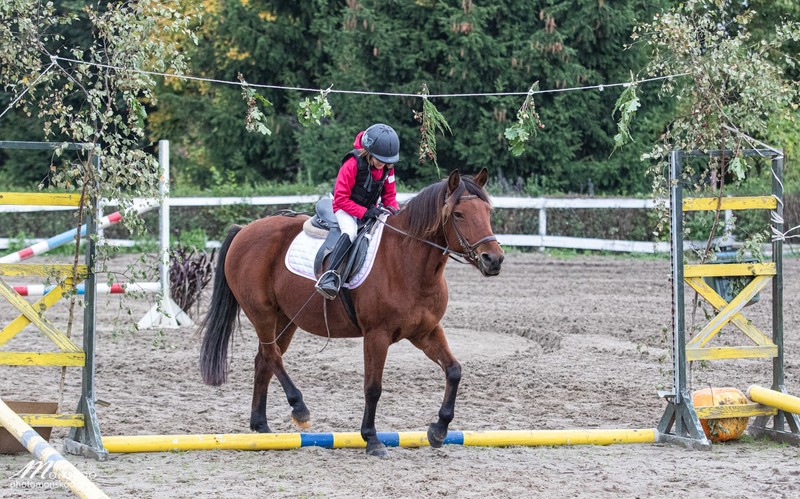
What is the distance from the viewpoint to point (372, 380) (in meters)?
7.19

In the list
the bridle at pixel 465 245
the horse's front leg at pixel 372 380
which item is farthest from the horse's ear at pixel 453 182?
the horse's front leg at pixel 372 380

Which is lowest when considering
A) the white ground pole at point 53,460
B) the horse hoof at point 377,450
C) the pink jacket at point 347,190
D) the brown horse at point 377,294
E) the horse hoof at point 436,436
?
the horse hoof at point 377,450

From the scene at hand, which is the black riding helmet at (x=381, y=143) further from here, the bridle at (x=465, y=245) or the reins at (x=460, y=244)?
the bridle at (x=465, y=245)

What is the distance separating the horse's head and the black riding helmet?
557mm

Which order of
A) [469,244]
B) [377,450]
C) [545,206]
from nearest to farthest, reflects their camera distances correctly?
[469,244], [377,450], [545,206]

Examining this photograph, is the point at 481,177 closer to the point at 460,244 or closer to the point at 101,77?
the point at 460,244

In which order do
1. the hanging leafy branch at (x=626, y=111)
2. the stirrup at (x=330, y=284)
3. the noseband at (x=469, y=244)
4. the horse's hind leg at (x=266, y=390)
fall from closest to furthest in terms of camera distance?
the noseband at (x=469, y=244)
the stirrup at (x=330, y=284)
the hanging leafy branch at (x=626, y=111)
the horse's hind leg at (x=266, y=390)

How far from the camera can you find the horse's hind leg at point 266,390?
308 inches

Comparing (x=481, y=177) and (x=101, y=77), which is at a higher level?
(x=101, y=77)

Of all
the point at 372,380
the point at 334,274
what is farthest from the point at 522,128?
the point at 372,380

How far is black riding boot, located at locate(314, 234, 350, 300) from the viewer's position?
23.7 ft

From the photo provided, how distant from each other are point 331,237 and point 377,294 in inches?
25.5

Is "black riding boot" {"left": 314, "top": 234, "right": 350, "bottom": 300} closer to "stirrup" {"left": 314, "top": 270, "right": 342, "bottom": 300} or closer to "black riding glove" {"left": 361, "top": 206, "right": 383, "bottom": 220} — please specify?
"stirrup" {"left": 314, "top": 270, "right": 342, "bottom": 300}

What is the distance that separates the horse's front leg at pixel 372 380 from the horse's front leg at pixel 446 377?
35 cm
